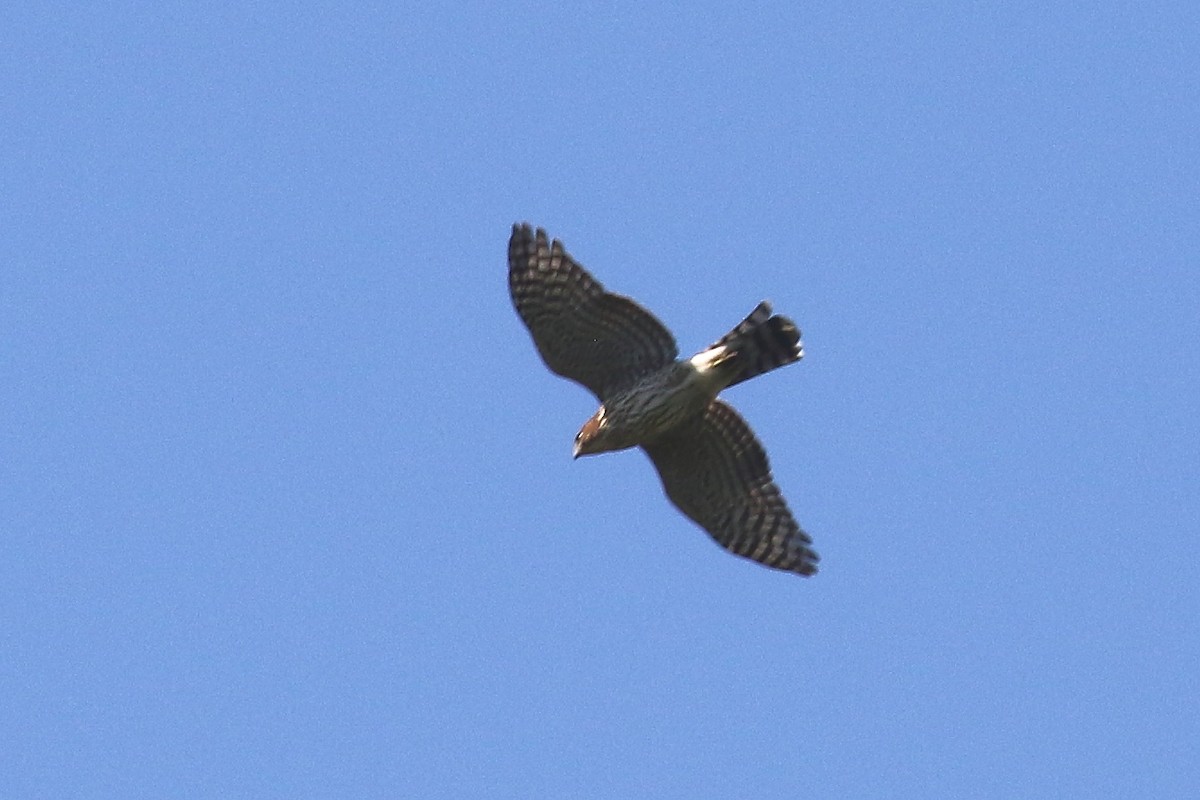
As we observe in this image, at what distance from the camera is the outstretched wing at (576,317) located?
65.8ft

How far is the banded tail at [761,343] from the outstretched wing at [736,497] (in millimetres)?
1061

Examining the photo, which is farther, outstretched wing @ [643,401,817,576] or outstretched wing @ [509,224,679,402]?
outstretched wing @ [643,401,817,576]

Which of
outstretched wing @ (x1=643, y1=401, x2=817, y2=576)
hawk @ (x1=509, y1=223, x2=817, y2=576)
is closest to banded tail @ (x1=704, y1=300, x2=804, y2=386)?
hawk @ (x1=509, y1=223, x2=817, y2=576)

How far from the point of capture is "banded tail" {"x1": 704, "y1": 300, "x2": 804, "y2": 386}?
65.7ft

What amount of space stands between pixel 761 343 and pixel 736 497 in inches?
Answer: 73.4

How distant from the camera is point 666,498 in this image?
21.4 meters

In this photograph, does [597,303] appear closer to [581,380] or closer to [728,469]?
[581,380]

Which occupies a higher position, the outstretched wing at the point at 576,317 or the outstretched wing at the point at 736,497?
the outstretched wing at the point at 576,317

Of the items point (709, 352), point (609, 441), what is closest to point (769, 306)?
point (709, 352)

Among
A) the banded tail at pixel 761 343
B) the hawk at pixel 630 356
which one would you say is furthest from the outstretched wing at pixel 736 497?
the banded tail at pixel 761 343

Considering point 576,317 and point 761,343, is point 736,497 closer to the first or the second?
point 761,343

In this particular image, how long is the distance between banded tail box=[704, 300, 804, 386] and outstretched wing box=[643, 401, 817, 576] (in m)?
1.06

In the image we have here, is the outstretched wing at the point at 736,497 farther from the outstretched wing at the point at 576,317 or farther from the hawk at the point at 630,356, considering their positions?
the outstretched wing at the point at 576,317

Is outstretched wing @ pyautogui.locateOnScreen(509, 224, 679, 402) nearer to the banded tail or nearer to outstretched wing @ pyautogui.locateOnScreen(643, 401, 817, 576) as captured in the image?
the banded tail
